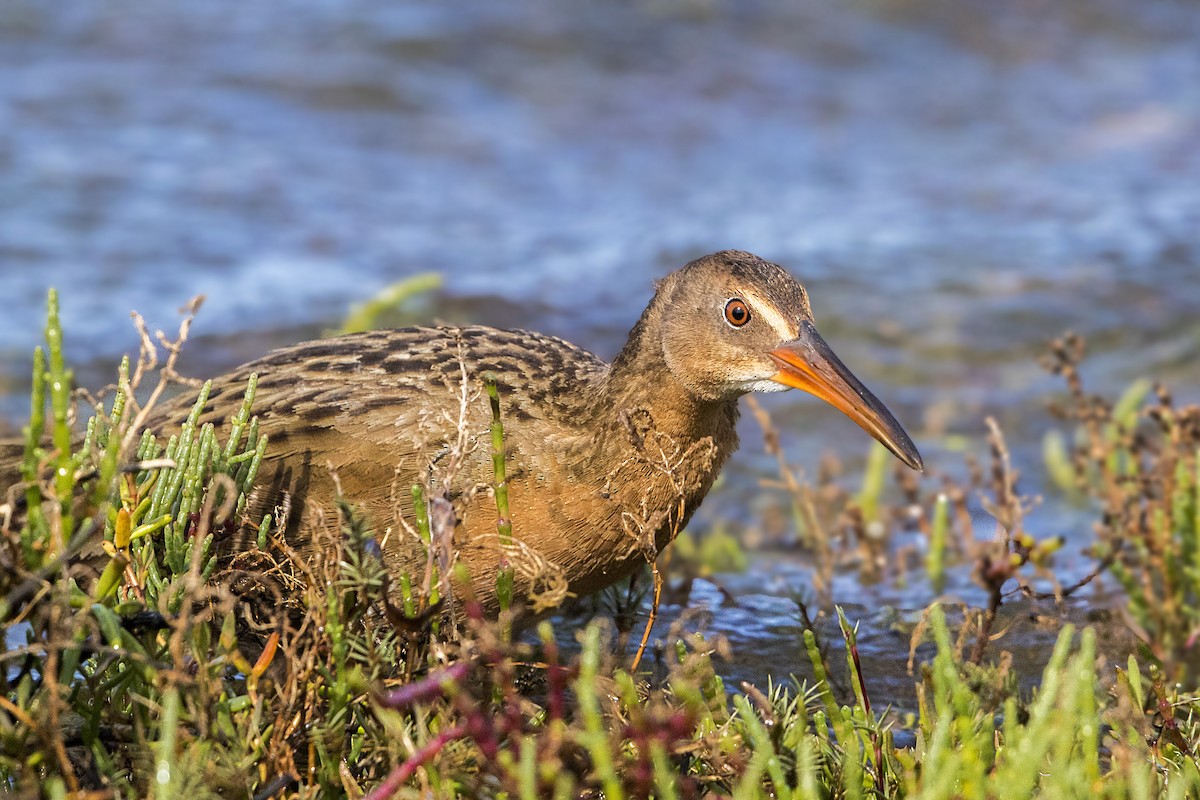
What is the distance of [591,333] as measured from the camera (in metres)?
8.28

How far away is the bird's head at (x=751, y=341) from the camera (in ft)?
12.8

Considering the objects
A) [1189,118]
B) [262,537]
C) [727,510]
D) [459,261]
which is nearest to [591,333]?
[459,261]

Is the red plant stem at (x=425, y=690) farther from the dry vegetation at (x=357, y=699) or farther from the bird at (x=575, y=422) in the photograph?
the bird at (x=575, y=422)

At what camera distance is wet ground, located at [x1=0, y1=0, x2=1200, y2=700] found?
8055mm

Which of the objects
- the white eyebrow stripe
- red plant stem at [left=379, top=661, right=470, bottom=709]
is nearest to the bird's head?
the white eyebrow stripe

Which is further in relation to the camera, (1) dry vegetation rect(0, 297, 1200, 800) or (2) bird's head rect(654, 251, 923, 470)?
(2) bird's head rect(654, 251, 923, 470)

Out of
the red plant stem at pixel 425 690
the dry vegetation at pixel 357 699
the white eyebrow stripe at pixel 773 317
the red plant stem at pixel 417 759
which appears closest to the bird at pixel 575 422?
the white eyebrow stripe at pixel 773 317

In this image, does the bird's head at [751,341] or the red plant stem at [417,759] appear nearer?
the red plant stem at [417,759]

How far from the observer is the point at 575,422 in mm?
4145

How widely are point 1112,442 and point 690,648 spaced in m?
1.76

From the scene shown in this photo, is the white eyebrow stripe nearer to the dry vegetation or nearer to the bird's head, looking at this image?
the bird's head

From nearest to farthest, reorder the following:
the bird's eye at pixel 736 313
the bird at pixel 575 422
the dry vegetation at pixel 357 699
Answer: the dry vegetation at pixel 357 699
the bird at pixel 575 422
the bird's eye at pixel 736 313

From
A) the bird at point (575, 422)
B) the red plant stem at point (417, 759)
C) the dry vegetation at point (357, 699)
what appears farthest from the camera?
the bird at point (575, 422)

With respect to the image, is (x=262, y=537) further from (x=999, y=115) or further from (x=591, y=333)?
(x=999, y=115)
